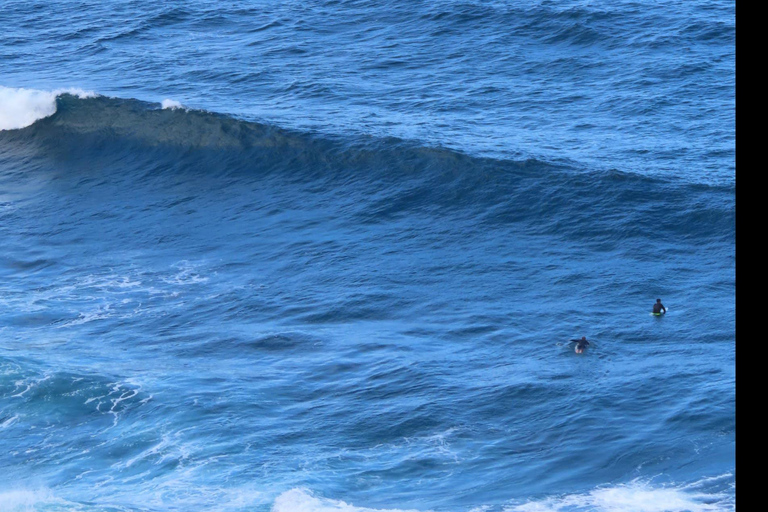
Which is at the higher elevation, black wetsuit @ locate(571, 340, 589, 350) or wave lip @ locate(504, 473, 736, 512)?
wave lip @ locate(504, 473, 736, 512)

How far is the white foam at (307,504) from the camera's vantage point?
1734cm

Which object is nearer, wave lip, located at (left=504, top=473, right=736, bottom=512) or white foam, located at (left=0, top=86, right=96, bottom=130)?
wave lip, located at (left=504, top=473, right=736, bottom=512)

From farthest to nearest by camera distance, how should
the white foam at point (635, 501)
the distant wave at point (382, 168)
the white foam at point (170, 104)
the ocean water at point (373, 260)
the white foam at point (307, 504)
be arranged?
1. the white foam at point (170, 104)
2. the distant wave at point (382, 168)
3. the ocean water at point (373, 260)
4. the white foam at point (307, 504)
5. the white foam at point (635, 501)

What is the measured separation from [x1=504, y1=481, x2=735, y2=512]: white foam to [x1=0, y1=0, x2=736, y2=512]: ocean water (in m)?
0.08

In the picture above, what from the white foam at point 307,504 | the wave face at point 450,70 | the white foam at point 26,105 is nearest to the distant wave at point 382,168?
the white foam at point 26,105

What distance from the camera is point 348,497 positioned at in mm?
17922

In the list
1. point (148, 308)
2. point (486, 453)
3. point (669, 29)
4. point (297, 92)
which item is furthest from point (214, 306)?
point (669, 29)

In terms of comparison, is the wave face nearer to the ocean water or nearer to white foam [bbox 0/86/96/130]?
the ocean water

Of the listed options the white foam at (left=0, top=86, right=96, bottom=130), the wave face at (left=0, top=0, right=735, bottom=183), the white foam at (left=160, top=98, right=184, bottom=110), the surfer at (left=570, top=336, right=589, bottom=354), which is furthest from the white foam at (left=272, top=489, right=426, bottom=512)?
the white foam at (left=0, top=86, right=96, bottom=130)

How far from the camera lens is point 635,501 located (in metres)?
17.0

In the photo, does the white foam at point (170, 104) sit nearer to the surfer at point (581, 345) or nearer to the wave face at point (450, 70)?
the wave face at point (450, 70)

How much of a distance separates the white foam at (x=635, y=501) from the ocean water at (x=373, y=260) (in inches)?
3.0

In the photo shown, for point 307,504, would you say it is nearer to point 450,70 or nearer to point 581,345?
point 581,345

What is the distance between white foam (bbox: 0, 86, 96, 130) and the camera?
44.9 metres
